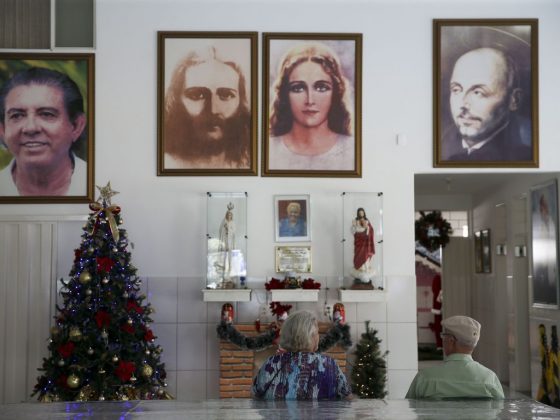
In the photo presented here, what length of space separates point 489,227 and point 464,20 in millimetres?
4232

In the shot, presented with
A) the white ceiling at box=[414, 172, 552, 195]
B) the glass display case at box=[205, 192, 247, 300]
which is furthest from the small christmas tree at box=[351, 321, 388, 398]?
the white ceiling at box=[414, 172, 552, 195]

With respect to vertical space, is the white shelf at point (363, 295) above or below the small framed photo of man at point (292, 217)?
below

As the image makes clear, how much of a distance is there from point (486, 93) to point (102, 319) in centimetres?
442

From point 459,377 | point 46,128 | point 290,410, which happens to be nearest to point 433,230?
point 46,128

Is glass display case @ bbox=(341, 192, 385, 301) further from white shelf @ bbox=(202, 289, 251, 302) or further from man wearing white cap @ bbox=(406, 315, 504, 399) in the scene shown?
man wearing white cap @ bbox=(406, 315, 504, 399)

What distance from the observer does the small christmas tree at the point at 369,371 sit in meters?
8.80

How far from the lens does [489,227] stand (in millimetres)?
12797

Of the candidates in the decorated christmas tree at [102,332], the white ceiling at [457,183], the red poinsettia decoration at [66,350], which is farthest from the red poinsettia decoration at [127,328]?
the white ceiling at [457,183]

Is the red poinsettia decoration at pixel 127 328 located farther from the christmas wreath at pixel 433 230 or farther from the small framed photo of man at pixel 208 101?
the christmas wreath at pixel 433 230

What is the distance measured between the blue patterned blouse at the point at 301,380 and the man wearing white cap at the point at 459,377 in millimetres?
409

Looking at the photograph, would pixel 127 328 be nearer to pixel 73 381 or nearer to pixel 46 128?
pixel 73 381

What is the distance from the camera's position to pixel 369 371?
881 cm

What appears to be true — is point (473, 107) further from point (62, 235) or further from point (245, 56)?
point (62, 235)

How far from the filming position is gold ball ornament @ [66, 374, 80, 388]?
7.91 m
